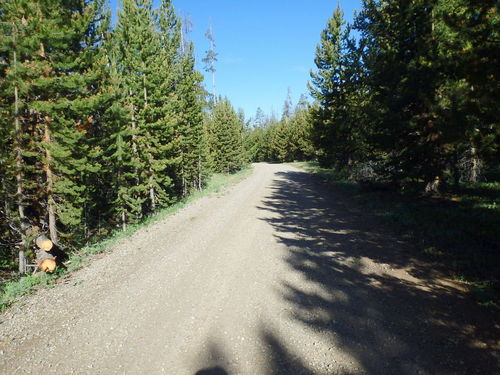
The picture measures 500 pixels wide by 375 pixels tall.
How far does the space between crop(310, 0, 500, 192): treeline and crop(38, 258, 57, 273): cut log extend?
491 inches

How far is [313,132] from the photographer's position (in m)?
24.2

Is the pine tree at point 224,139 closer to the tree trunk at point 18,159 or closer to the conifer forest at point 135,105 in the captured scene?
the conifer forest at point 135,105

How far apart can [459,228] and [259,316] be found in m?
7.51

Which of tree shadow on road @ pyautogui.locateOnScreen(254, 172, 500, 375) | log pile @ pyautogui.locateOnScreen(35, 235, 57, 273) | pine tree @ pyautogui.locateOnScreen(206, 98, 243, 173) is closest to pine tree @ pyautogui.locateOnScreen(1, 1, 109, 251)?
log pile @ pyautogui.locateOnScreen(35, 235, 57, 273)

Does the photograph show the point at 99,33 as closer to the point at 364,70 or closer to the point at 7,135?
the point at 7,135

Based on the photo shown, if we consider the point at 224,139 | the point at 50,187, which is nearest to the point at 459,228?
the point at 50,187

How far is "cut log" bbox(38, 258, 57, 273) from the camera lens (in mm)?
8648

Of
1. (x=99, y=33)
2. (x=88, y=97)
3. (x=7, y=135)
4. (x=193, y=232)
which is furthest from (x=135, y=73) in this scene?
(x=193, y=232)

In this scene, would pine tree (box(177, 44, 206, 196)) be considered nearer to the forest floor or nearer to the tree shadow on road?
the forest floor

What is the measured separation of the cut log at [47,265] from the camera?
28.4 feet

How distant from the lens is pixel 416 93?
11.3 m

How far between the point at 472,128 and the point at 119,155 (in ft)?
49.3

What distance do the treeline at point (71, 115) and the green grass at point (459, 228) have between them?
12937 mm

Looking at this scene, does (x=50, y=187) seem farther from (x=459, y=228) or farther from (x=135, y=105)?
(x=459, y=228)
